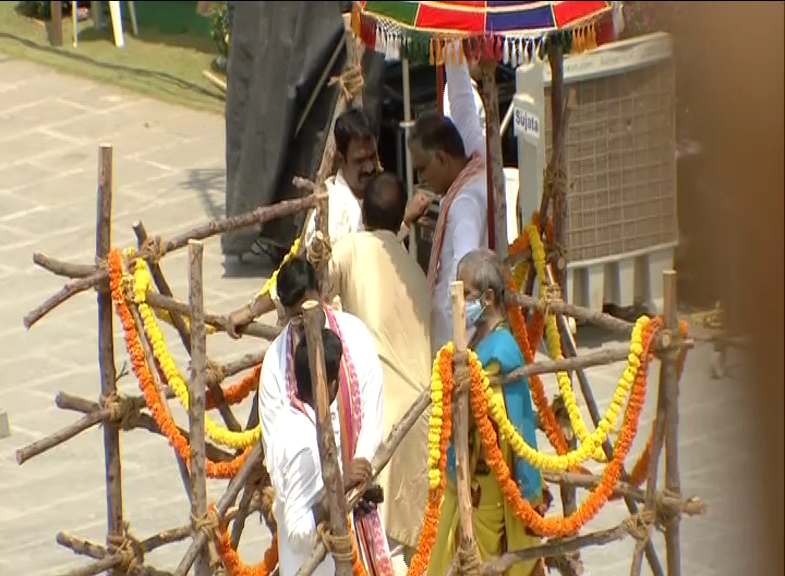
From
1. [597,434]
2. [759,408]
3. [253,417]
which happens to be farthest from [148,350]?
[759,408]

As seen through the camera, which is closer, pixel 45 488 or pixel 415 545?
pixel 415 545

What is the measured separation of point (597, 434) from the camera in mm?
3990

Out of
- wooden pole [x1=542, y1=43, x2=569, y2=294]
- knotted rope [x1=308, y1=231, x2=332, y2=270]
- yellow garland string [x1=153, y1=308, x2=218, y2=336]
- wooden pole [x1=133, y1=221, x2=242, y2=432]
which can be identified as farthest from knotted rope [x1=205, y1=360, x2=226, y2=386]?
wooden pole [x1=542, y1=43, x2=569, y2=294]

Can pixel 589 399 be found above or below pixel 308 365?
below

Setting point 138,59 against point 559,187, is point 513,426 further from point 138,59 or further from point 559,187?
point 138,59

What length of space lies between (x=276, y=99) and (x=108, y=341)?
4185 mm

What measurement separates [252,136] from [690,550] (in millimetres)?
3893

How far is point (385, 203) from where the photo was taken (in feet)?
14.7

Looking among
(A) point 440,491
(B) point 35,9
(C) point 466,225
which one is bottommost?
(A) point 440,491

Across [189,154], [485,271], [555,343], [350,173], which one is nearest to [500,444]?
[485,271]

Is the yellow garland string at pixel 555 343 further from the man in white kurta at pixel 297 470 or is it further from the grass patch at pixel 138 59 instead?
the grass patch at pixel 138 59

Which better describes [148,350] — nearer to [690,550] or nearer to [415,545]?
[415,545]

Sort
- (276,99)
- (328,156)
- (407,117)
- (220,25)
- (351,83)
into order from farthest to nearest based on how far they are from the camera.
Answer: (220,25) → (276,99) → (407,117) → (351,83) → (328,156)

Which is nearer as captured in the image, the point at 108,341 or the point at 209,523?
the point at 209,523
